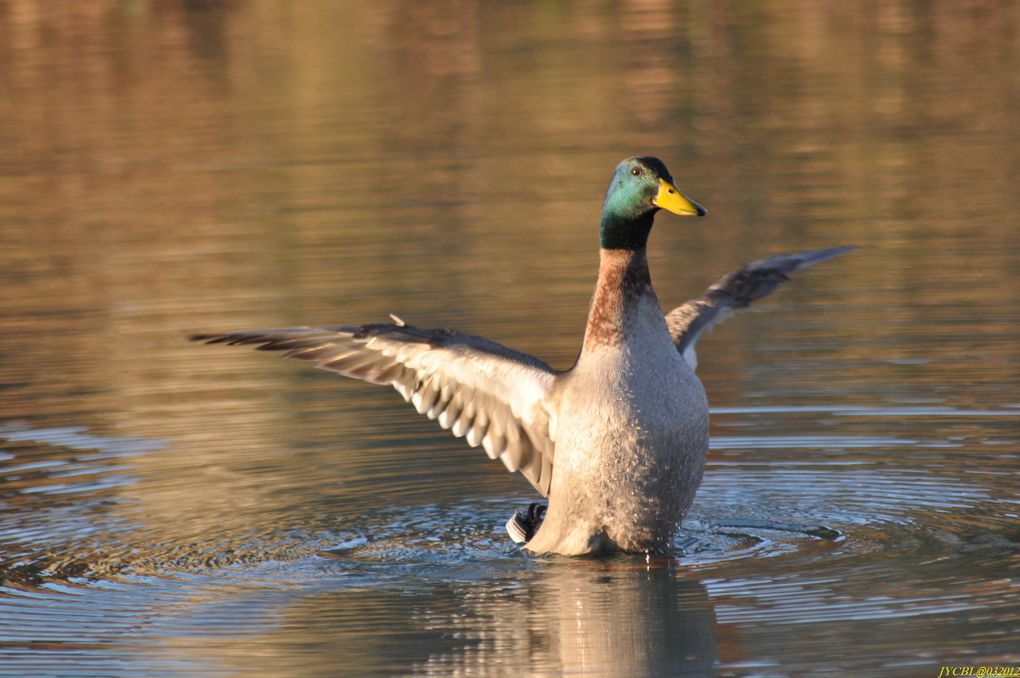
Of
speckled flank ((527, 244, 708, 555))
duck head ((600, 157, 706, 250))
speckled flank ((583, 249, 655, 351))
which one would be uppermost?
duck head ((600, 157, 706, 250))

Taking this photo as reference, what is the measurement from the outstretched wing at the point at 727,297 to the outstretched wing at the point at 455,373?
0.84 metres

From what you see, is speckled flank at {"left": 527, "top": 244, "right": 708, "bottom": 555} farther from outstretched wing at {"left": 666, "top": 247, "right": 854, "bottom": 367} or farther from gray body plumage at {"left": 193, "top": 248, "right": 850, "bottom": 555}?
outstretched wing at {"left": 666, "top": 247, "right": 854, "bottom": 367}

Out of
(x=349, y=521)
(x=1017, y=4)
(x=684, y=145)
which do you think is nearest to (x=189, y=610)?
(x=349, y=521)

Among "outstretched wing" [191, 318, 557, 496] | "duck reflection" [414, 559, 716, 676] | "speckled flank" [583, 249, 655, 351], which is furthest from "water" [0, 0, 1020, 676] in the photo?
"speckled flank" [583, 249, 655, 351]

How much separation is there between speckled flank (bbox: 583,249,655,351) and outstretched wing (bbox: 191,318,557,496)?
0.45m

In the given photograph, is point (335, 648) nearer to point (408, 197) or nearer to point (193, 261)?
point (193, 261)

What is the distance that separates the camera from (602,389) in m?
9.10

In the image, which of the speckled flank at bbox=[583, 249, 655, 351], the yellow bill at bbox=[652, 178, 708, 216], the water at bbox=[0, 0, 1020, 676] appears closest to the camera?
the water at bbox=[0, 0, 1020, 676]

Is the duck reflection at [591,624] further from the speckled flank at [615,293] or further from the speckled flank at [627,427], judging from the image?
the speckled flank at [615,293]

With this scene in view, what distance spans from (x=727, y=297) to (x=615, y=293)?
1490 mm

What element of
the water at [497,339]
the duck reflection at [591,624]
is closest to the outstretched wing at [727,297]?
the water at [497,339]

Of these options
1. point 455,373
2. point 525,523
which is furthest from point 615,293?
point 525,523

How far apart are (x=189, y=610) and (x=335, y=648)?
1.00m

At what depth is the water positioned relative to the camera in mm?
8266
